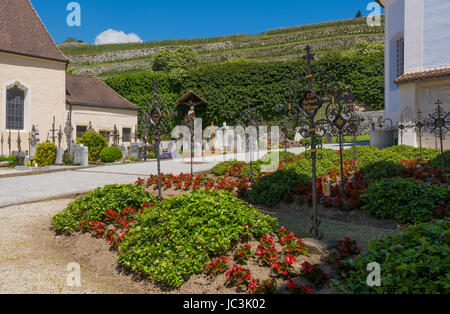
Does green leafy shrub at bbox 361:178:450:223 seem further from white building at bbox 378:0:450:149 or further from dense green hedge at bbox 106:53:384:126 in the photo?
dense green hedge at bbox 106:53:384:126

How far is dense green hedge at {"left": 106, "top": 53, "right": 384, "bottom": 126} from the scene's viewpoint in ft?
90.5

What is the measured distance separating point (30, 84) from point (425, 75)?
82.8ft

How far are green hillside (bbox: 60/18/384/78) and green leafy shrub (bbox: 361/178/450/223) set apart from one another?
127 feet

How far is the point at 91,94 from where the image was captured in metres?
27.6

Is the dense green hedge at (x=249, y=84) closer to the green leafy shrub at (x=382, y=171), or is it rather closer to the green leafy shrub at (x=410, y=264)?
the green leafy shrub at (x=382, y=171)

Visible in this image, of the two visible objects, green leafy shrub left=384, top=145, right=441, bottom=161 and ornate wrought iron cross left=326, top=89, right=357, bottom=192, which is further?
green leafy shrub left=384, top=145, right=441, bottom=161

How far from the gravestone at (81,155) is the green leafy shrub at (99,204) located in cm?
1141

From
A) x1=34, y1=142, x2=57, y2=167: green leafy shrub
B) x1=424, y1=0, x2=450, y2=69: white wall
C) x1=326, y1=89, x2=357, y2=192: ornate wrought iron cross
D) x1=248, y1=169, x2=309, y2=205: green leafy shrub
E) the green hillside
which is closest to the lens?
x1=326, y1=89, x2=357, y2=192: ornate wrought iron cross

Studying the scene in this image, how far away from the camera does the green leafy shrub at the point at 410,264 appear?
261 cm

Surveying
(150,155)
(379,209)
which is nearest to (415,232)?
(379,209)

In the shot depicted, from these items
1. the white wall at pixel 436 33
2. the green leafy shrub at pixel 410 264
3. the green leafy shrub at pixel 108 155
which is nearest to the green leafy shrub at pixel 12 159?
the green leafy shrub at pixel 108 155

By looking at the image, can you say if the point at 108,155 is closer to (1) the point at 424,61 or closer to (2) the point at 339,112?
(2) the point at 339,112

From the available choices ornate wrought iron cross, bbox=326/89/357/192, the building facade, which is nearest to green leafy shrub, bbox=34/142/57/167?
the building facade

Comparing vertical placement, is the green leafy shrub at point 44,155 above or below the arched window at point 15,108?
below
